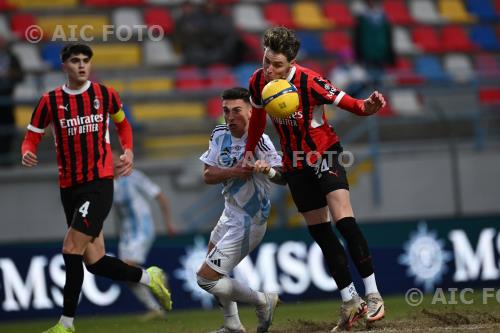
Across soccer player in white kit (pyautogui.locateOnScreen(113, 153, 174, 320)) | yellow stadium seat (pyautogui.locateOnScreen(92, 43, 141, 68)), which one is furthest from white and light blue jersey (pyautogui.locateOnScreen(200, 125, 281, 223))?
yellow stadium seat (pyautogui.locateOnScreen(92, 43, 141, 68))

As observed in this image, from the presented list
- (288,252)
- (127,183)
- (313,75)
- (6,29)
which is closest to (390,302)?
(288,252)

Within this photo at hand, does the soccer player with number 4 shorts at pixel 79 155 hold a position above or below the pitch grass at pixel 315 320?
above

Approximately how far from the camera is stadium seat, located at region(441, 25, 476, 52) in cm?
1917

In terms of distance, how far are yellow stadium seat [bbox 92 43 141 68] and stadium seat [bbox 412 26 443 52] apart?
219 inches

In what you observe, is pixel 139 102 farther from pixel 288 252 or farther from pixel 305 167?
pixel 305 167

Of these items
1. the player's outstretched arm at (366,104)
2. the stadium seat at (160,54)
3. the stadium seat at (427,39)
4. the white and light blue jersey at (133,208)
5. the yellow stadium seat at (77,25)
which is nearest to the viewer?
the player's outstretched arm at (366,104)

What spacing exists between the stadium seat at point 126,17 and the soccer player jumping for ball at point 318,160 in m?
9.87

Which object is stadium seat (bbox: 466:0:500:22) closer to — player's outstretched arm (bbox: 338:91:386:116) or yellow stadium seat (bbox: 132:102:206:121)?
yellow stadium seat (bbox: 132:102:206:121)

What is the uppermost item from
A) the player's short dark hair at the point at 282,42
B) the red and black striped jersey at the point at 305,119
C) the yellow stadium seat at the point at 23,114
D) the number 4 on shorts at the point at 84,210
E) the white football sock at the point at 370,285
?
the player's short dark hair at the point at 282,42

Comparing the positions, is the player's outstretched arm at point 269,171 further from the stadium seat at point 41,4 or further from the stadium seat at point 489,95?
the stadium seat at point 41,4

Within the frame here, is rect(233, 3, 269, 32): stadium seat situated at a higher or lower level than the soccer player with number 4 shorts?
higher

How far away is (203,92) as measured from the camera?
15.1 m

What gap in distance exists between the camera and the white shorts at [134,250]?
12.0 m

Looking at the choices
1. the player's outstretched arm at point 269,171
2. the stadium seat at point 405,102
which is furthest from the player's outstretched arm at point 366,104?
the stadium seat at point 405,102
